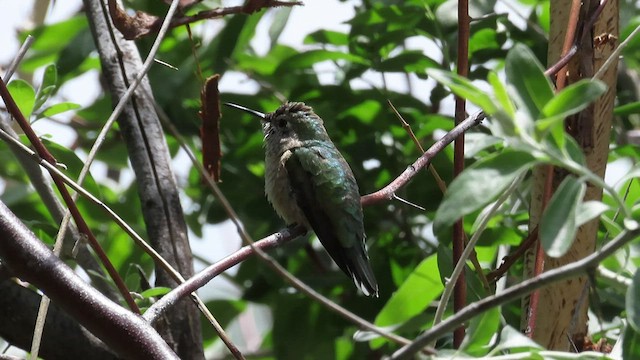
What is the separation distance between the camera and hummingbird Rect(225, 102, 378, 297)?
3.44 meters

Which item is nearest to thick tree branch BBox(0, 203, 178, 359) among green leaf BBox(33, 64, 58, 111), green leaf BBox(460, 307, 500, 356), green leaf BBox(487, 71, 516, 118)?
green leaf BBox(460, 307, 500, 356)

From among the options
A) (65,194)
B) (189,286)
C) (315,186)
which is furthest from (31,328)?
(315,186)

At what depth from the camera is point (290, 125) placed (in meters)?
4.16

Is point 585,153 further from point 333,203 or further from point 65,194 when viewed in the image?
point 333,203

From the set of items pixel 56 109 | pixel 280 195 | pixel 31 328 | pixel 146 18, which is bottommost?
pixel 31 328

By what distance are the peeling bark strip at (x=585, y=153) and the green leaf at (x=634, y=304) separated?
28.2 inches

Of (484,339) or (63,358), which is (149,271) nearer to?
(63,358)

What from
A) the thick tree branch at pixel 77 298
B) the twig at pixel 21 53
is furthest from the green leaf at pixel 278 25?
the thick tree branch at pixel 77 298

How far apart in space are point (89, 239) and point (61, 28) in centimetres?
188

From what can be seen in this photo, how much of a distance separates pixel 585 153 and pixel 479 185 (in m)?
1.19

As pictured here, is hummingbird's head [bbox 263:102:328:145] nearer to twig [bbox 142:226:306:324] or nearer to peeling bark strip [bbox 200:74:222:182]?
peeling bark strip [bbox 200:74:222:182]

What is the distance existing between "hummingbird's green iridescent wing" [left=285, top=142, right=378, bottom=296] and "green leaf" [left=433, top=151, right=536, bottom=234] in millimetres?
1902

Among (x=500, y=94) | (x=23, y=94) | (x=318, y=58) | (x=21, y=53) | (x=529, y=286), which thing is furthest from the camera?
(x=318, y=58)

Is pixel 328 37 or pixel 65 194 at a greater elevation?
pixel 328 37
